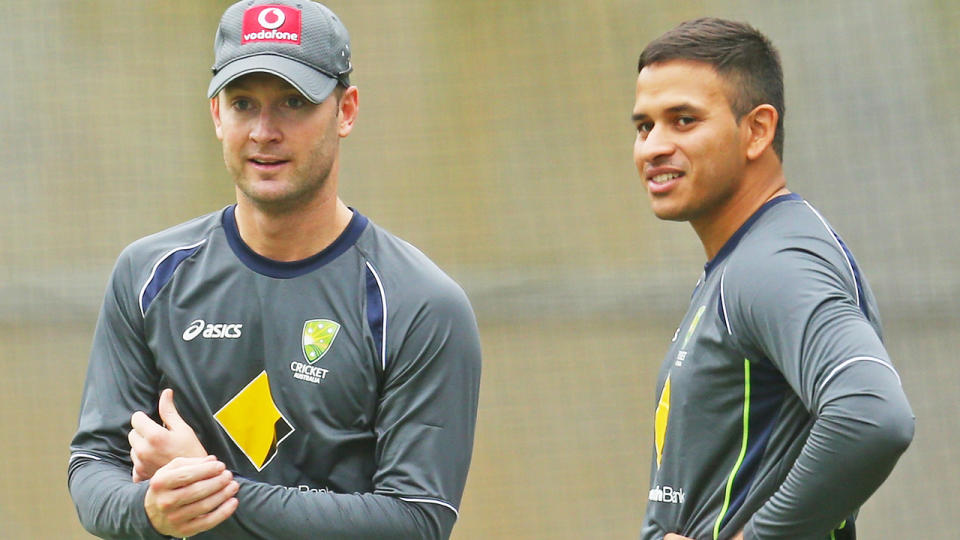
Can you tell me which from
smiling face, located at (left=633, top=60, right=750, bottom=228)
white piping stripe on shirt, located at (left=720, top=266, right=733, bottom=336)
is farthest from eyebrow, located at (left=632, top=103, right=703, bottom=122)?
white piping stripe on shirt, located at (left=720, top=266, right=733, bottom=336)

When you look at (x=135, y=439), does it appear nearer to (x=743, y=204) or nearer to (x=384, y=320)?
(x=384, y=320)

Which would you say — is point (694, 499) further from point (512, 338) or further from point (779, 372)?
point (512, 338)

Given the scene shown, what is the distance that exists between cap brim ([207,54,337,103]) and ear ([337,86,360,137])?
3.8 inches

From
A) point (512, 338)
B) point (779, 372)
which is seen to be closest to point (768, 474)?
point (779, 372)

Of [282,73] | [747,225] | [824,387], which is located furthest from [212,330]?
[824,387]

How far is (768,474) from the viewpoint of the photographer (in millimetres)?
1886

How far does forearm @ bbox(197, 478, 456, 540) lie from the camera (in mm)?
1978

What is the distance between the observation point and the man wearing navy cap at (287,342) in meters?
2.06

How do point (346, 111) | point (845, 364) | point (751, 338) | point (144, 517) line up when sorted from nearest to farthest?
point (845, 364)
point (751, 338)
point (144, 517)
point (346, 111)

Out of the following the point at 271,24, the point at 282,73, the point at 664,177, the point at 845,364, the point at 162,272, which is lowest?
the point at 845,364

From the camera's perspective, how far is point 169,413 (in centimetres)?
204

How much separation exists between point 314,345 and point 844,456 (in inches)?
36.1

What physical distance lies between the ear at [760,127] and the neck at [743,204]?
51 millimetres

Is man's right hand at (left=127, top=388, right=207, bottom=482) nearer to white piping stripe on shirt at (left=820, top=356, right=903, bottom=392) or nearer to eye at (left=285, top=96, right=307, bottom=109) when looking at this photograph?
eye at (left=285, top=96, right=307, bottom=109)
